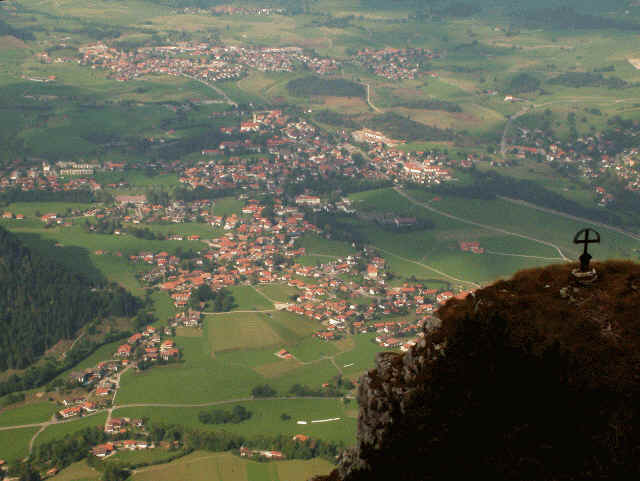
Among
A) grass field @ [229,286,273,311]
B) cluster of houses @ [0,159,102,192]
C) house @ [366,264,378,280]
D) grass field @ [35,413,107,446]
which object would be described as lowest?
grass field @ [35,413,107,446]

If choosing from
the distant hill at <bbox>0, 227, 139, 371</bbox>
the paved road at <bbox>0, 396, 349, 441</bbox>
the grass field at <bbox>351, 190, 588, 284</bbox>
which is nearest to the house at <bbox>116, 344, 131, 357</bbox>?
the distant hill at <bbox>0, 227, 139, 371</bbox>

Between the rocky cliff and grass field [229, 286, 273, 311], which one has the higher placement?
the rocky cliff

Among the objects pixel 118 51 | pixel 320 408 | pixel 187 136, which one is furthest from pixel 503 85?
pixel 320 408

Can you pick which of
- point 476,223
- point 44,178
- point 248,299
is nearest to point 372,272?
point 248,299

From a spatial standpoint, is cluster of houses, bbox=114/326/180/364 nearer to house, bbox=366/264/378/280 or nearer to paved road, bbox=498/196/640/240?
house, bbox=366/264/378/280

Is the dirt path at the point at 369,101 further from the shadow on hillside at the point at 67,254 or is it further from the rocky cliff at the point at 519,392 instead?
the rocky cliff at the point at 519,392

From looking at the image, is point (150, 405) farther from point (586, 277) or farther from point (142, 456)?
point (586, 277)

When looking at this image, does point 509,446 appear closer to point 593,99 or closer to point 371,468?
point 371,468
